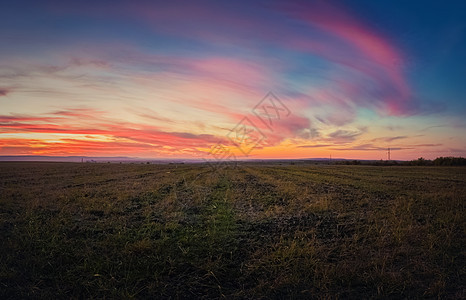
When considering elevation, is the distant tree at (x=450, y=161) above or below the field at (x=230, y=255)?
above

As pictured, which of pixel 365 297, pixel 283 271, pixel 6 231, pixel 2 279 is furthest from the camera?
pixel 6 231

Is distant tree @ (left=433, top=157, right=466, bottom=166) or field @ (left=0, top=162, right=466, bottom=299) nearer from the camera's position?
field @ (left=0, top=162, right=466, bottom=299)

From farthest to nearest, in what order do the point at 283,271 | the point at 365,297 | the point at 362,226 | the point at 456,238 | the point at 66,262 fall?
the point at 362,226 < the point at 456,238 < the point at 66,262 < the point at 283,271 < the point at 365,297

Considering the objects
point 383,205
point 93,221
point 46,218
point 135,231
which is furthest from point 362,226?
point 46,218

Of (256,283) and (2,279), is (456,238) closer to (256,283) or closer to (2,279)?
(256,283)

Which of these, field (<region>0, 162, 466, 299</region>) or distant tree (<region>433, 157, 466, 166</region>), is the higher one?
distant tree (<region>433, 157, 466, 166</region>)

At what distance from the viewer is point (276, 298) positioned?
443 centimetres

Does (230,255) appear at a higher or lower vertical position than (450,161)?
lower

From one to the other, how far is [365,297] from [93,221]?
342 inches

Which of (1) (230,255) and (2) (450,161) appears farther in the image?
(2) (450,161)

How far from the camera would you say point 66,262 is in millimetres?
5730

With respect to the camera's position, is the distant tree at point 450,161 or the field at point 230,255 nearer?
the field at point 230,255

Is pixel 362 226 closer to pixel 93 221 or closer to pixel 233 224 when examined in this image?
pixel 233 224

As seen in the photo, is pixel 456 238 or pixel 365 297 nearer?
pixel 365 297
